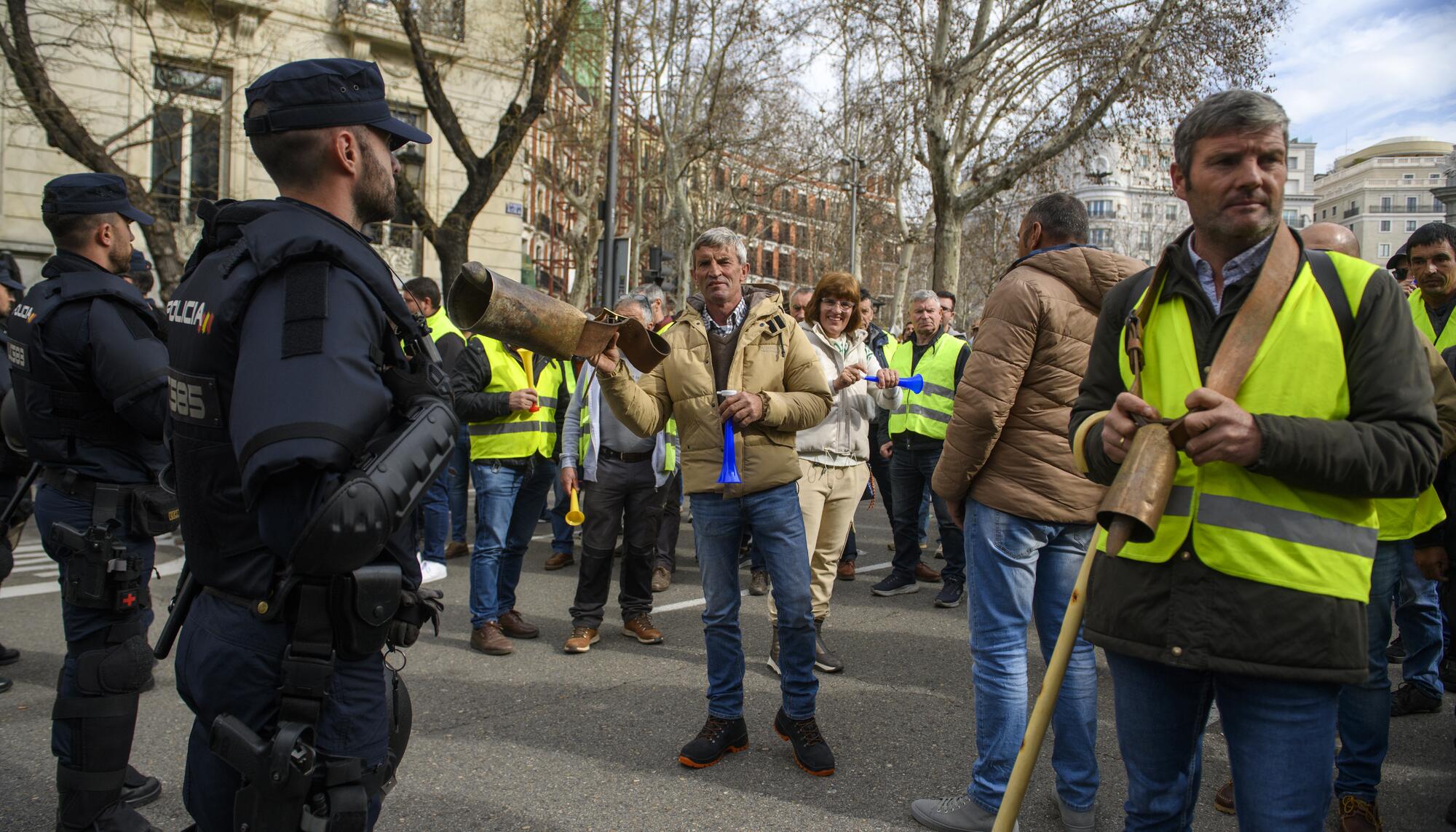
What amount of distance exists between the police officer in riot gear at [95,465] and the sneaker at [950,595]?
4856mm

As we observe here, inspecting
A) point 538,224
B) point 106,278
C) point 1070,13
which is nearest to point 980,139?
point 1070,13

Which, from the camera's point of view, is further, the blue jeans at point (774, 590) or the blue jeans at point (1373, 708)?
the blue jeans at point (774, 590)

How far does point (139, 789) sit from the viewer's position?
363 centimetres

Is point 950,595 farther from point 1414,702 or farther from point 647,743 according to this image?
point 647,743

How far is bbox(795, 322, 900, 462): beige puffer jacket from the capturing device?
18.3 feet

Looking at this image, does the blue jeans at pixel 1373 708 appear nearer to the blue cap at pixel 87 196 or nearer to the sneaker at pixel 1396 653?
the sneaker at pixel 1396 653

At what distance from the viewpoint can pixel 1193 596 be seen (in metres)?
2.02

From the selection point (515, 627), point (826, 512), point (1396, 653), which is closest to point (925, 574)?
point (826, 512)

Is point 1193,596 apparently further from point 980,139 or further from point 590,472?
point 980,139

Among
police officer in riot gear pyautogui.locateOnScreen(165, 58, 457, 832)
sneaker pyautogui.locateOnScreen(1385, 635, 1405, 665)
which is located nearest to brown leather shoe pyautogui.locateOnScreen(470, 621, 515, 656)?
police officer in riot gear pyautogui.locateOnScreen(165, 58, 457, 832)

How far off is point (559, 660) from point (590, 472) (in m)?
1.17

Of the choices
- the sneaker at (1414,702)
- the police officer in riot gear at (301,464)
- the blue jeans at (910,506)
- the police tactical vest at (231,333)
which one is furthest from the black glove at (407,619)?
the blue jeans at (910,506)

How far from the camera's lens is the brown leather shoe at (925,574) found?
7.68 m

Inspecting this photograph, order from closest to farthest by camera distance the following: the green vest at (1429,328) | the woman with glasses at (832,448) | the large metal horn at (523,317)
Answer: the large metal horn at (523,317) → the green vest at (1429,328) → the woman with glasses at (832,448)
